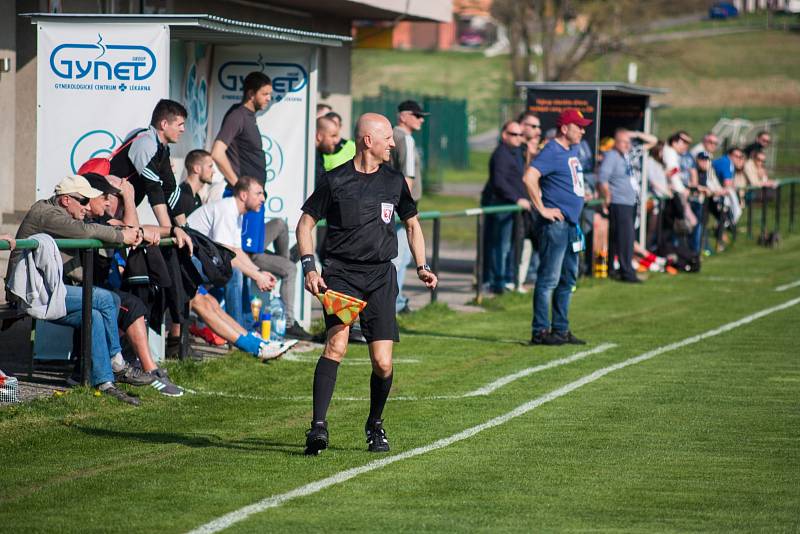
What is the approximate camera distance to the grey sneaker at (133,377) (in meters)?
9.95

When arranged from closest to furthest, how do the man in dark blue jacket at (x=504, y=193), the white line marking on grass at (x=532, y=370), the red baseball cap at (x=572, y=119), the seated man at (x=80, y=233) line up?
the seated man at (x=80, y=233) → the white line marking on grass at (x=532, y=370) → the red baseball cap at (x=572, y=119) → the man in dark blue jacket at (x=504, y=193)

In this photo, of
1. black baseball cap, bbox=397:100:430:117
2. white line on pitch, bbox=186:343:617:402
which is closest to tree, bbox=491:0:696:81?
black baseball cap, bbox=397:100:430:117

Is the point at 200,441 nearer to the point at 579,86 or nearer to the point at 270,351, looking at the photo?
the point at 270,351

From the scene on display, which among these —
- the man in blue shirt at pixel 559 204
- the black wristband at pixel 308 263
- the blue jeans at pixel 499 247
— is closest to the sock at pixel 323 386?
the black wristband at pixel 308 263

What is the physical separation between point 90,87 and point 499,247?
7535 mm

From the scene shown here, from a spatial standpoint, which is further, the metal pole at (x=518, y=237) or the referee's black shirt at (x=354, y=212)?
the metal pole at (x=518, y=237)

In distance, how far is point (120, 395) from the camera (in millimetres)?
9523

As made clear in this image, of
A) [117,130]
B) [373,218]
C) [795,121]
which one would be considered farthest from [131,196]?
[795,121]

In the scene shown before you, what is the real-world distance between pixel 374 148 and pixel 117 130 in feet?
11.3

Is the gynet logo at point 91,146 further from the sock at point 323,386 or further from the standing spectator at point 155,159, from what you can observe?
the sock at point 323,386

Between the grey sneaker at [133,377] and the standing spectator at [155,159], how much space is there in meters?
1.07

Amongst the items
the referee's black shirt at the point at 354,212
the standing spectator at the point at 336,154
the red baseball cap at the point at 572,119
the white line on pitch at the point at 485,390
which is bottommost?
the white line on pitch at the point at 485,390

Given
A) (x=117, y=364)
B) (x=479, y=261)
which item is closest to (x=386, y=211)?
(x=117, y=364)

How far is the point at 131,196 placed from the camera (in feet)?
33.8
